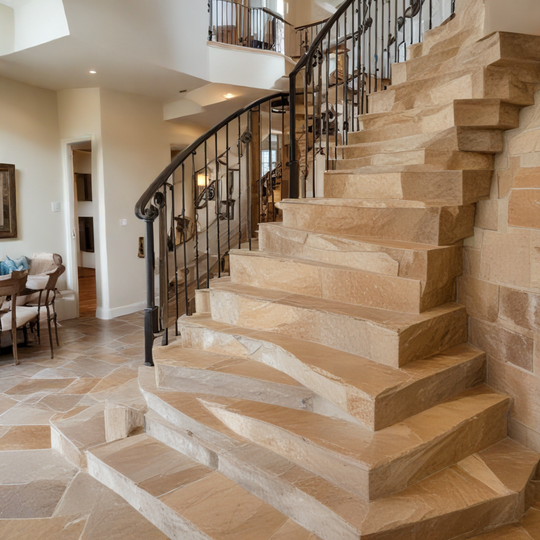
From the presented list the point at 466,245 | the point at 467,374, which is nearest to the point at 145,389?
the point at 467,374

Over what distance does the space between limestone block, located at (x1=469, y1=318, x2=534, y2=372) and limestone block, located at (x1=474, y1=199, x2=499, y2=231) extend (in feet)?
1.59

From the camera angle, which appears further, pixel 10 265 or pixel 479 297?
pixel 10 265

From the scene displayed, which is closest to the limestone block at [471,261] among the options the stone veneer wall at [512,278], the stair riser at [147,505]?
the stone veneer wall at [512,278]

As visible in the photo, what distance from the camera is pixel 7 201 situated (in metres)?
5.55

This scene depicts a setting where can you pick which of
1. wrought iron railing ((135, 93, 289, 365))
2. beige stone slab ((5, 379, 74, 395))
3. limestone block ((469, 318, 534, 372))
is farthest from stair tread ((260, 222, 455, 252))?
Answer: beige stone slab ((5, 379, 74, 395))

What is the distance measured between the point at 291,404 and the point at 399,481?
1.88 feet

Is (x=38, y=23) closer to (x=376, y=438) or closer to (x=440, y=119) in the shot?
(x=440, y=119)

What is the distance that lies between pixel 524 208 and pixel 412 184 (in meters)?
0.65

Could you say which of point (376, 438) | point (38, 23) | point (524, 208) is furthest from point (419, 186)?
point (38, 23)

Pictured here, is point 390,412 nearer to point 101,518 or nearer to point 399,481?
point 399,481

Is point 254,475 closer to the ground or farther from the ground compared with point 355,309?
closer to the ground

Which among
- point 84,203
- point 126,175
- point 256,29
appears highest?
point 256,29

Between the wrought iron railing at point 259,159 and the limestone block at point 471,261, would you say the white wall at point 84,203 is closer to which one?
the wrought iron railing at point 259,159

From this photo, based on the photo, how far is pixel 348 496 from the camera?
1592mm
